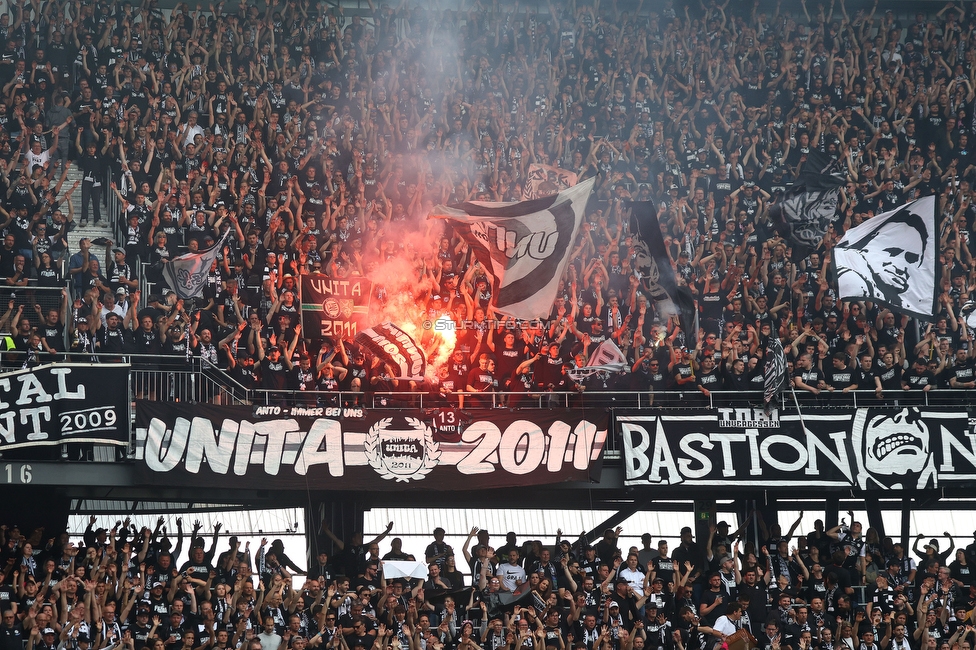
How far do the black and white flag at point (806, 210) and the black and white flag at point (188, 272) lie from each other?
9.23 metres

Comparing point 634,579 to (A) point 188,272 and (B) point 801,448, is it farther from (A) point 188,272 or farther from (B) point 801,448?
(A) point 188,272

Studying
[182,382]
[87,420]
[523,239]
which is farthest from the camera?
[182,382]

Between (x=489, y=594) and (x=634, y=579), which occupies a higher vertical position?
(x=634, y=579)

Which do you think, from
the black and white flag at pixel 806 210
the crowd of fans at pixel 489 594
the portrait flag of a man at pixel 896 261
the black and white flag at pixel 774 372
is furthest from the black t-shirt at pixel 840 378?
the black and white flag at pixel 806 210

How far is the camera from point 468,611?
18.6 metres

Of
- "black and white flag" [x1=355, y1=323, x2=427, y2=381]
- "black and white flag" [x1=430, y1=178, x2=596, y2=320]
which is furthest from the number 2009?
"black and white flag" [x1=430, y1=178, x2=596, y2=320]

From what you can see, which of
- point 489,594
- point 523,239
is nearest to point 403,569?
point 489,594

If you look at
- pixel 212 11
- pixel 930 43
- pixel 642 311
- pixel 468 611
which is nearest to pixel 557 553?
pixel 468 611

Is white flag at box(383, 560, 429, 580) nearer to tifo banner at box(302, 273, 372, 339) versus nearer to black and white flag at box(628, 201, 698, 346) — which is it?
tifo banner at box(302, 273, 372, 339)

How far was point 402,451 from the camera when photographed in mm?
19422

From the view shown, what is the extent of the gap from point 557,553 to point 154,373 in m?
6.24

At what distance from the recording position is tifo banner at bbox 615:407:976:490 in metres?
19.9

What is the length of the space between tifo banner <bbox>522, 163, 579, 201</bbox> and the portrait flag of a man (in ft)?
18.3

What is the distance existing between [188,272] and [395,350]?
3.18 meters
